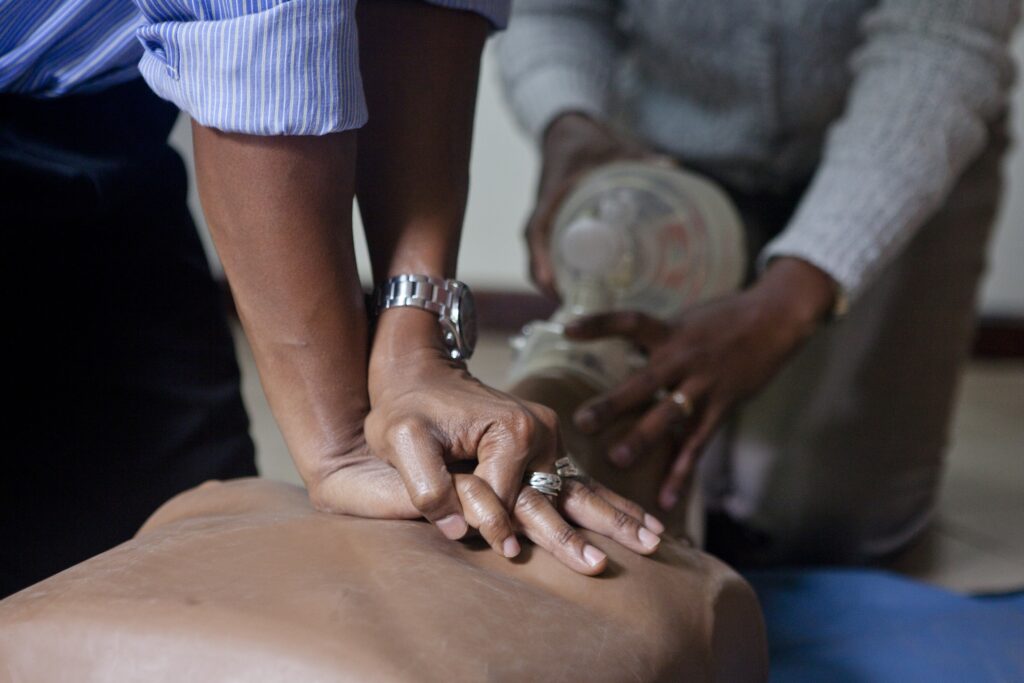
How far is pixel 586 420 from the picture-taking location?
2.54 feet

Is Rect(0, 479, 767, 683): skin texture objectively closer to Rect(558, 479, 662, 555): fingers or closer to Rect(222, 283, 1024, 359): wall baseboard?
Rect(558, 479, 662, 555): fingers

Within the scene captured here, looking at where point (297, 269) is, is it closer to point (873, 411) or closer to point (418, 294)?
point (418, 294)

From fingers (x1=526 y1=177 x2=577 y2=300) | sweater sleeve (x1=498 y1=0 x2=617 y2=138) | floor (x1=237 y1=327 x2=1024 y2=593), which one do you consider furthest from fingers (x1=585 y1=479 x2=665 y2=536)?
floor (x1=237 y1=327 x2=1024 y2=593)

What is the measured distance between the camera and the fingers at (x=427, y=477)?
49cm

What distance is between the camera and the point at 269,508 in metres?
0.54

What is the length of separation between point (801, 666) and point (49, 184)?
67 cm

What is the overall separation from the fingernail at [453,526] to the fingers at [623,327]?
37 centimetres

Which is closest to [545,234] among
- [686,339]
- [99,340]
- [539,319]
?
[686,339]

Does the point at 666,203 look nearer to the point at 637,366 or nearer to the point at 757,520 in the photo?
the point at 637,366

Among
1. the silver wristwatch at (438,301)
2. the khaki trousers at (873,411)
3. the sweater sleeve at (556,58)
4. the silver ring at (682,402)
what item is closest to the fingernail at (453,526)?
the silver wristwatch at (438,301)

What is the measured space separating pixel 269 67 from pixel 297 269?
102 mm

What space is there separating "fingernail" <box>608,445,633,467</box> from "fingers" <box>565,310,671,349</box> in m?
0.11

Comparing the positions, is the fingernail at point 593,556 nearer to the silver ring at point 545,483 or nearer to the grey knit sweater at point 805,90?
the silver ring at point 545,483

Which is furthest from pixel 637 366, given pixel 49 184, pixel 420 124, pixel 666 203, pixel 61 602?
pixel 61 602
